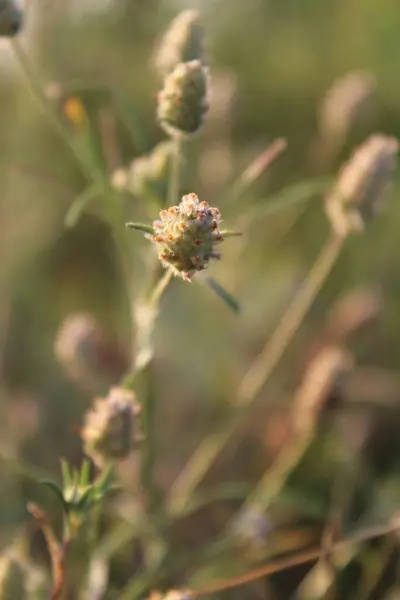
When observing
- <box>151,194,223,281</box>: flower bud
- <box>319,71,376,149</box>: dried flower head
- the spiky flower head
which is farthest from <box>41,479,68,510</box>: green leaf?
<box>319,71,376,149</box>: dried flower head

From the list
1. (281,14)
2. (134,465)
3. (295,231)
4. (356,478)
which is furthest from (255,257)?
(281,14)

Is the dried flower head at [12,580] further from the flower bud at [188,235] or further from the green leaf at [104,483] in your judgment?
the flower bud at [188,235]

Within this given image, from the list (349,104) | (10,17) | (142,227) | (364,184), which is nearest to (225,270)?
(349,104)

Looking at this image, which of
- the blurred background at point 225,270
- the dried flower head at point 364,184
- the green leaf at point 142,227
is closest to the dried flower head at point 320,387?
the blurred background at point 225,270

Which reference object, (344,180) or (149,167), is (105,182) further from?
(344,180)

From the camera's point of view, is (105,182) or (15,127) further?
(15,127)

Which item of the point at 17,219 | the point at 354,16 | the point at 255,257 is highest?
the point at 354,16
